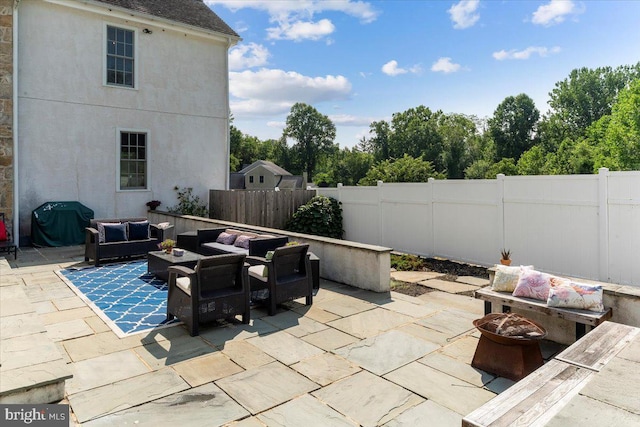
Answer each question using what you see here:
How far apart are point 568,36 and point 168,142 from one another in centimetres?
1522

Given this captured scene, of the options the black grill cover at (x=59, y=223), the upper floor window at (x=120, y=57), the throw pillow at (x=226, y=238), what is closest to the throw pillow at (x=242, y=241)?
the throw pillow at (x=226, y=238)

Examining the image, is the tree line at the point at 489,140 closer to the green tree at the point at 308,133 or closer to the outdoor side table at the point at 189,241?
the green tree at the point at 308,133

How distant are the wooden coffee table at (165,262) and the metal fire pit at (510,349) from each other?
168 inches

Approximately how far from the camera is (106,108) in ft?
37.1

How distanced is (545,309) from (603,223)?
11.9 feet

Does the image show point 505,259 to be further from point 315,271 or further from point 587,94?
point 587,94

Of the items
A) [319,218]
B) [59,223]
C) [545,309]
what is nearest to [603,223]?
[545,309]

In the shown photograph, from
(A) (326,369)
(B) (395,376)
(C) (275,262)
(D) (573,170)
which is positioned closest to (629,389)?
(B) (395,376)

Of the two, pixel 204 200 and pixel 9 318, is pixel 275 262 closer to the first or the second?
pixel 9 318

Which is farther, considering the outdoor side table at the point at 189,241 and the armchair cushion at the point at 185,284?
the outdoor side table at the point at 189,241

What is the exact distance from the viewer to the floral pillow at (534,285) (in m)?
3.94

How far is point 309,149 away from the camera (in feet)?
195

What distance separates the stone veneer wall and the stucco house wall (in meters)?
Answer: 0.27

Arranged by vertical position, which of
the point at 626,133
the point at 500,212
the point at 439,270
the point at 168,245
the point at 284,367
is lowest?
the point at 284,367
